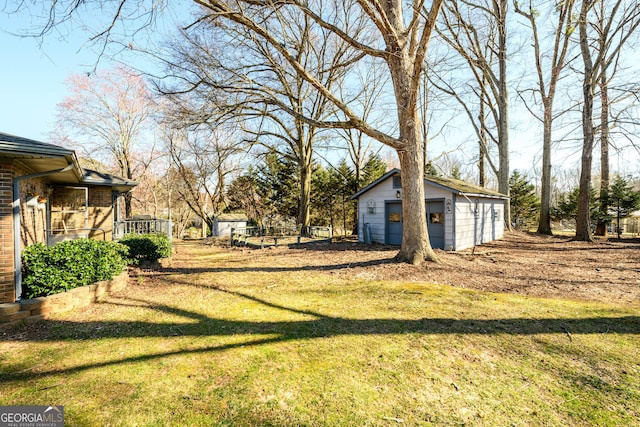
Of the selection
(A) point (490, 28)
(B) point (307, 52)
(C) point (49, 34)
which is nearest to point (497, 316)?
(C) point (49, 34)

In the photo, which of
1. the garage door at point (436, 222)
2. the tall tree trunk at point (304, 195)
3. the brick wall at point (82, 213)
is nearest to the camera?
the brick wall at point (82, 213)

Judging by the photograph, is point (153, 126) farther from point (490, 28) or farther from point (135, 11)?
point (490, 28)

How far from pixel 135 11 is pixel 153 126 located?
719 inches

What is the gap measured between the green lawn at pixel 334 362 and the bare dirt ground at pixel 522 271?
0.92 meters

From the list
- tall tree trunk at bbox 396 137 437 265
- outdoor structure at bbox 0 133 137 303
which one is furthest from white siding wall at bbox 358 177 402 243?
outdoor structure at bbox 0 133 137 303

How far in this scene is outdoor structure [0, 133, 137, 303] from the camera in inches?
175

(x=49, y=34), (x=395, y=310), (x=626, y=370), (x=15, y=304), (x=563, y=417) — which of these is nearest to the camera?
(x=563, y=417)

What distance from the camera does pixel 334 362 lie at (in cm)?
304

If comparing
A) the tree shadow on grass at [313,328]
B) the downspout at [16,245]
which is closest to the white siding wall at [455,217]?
the tree shadow on grass at [313,328]

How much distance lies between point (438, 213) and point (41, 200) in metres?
13.1

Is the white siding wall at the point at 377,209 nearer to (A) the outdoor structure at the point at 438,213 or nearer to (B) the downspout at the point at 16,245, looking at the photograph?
(A) the outdoor structure at the point at 438,213

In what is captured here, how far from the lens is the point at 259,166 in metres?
24.5

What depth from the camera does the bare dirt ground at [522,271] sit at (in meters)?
5.69

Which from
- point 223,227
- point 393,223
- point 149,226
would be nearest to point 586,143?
point 393,223
